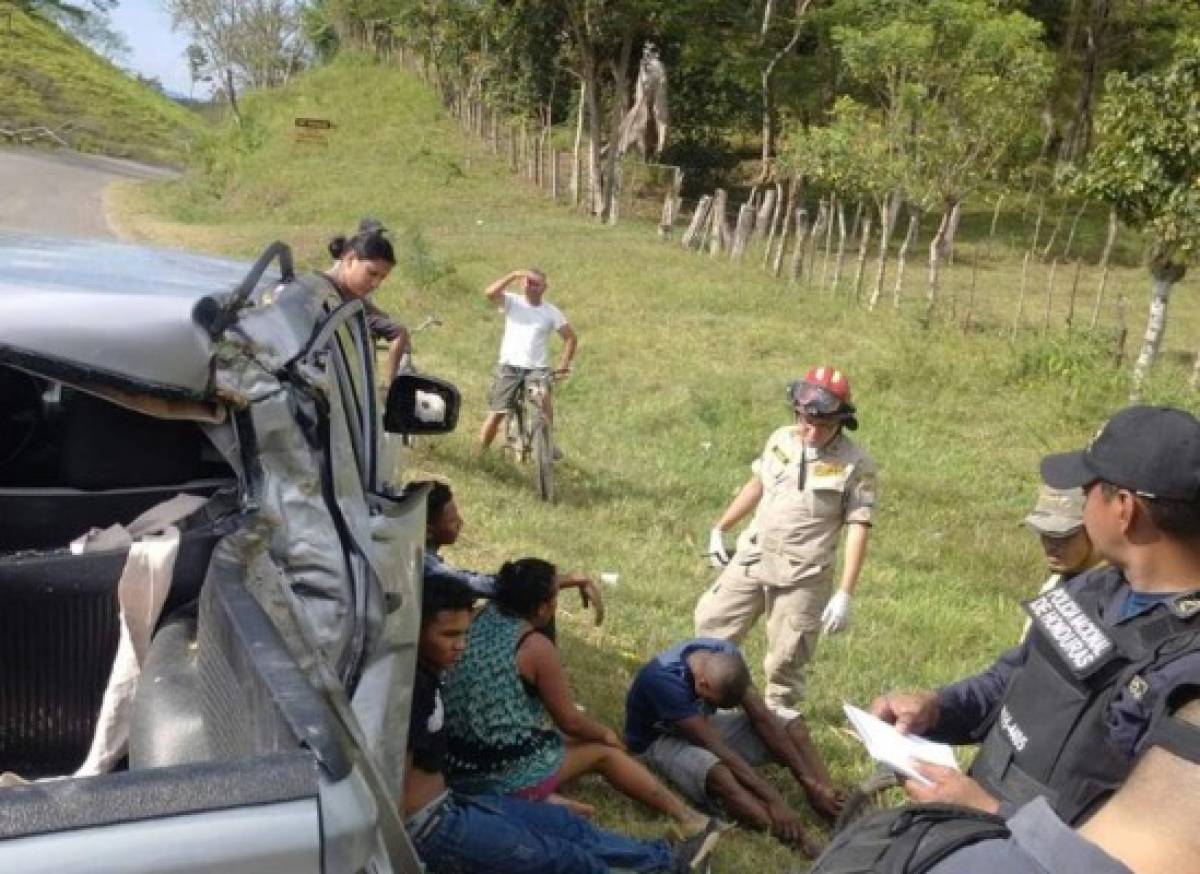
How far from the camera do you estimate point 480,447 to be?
9406 millimetres

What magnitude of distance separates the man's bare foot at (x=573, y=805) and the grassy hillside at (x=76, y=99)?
39.7 metres

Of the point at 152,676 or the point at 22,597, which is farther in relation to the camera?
the point at 22,597

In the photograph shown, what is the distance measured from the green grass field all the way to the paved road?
1220 millimetres

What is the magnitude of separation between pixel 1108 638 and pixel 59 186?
1133 inches

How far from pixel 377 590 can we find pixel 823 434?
9.23 ft

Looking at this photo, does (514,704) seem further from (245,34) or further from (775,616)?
(245,34)

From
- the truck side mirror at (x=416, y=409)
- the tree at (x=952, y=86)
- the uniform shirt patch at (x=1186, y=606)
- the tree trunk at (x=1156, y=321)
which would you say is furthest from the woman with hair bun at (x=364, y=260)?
the tree at (x=952, y=86)

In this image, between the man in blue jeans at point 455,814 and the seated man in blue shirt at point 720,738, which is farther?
the seated man in blue shirt at point 720,738

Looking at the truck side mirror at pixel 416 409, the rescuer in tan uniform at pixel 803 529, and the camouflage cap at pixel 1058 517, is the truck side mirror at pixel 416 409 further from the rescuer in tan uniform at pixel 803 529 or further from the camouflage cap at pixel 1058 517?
the camouflage cap at pixel 1058 517

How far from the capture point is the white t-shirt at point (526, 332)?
897 centimetres

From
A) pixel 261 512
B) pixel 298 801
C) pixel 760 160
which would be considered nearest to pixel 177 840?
pixel 298 801

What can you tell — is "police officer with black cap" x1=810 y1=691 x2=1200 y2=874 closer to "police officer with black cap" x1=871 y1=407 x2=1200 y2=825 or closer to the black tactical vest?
"police officer with black cap" x1=871 y1=407 x2=1200 y2=825

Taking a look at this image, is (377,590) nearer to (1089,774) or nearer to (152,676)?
(152,676)

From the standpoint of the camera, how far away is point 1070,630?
→ 2.51 metres
